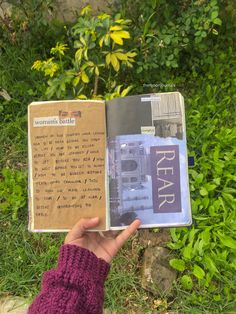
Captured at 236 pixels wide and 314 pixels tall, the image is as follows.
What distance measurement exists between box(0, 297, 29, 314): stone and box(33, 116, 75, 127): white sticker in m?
0.97

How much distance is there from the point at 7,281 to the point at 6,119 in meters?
0.93

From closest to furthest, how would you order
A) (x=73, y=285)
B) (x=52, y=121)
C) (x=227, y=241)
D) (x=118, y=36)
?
(x=73, y=285) → (x=52, y=121) → (x=118, y=36) → (x=227, y=241)

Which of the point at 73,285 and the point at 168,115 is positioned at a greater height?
the point at 168,115

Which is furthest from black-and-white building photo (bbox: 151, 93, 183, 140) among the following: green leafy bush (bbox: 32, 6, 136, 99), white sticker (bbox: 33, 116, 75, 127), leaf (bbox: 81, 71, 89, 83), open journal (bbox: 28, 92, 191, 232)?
leaf (bbox: 81, 71, 89, 83)

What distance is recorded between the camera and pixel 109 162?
1.38 metres

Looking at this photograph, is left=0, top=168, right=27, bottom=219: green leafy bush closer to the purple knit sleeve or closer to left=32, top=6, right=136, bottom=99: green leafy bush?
left=32, top=6, right=136, bottom=99: green leafy bush

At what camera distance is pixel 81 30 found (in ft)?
5.90

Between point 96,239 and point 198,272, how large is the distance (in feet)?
2.07

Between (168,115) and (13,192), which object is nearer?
(168,115)

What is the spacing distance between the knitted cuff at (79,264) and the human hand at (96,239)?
0.04 m

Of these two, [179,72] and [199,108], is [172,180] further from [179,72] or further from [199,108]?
[179,72]

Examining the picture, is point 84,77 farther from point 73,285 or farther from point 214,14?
point 73,285

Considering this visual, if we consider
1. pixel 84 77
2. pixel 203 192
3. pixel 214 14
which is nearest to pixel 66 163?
pixel 84 77

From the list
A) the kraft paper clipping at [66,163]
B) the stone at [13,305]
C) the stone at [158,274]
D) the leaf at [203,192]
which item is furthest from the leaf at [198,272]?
the stone at [13,305]
